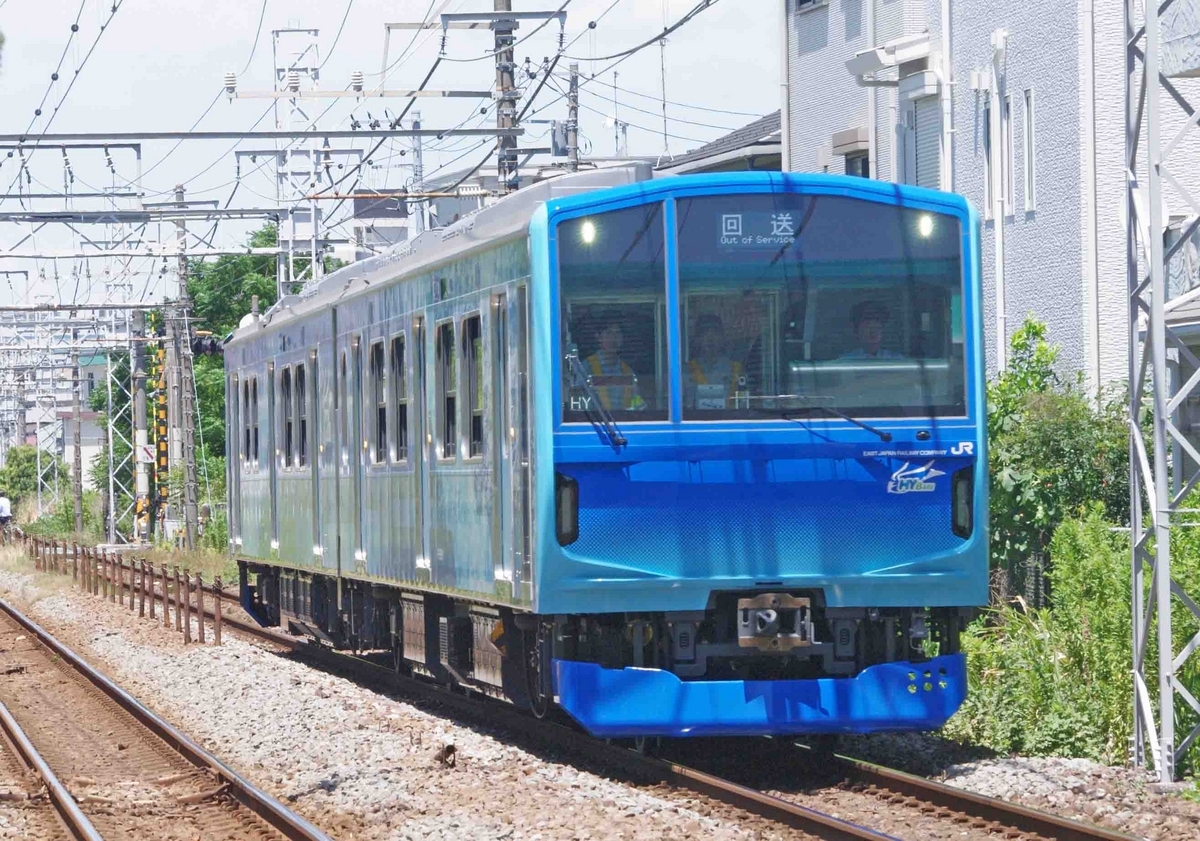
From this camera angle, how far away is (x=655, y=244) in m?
10.7

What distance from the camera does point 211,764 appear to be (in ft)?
39.2

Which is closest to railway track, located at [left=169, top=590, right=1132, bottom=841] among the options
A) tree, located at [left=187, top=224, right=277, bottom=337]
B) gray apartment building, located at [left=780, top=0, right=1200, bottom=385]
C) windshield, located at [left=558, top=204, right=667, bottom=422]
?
windshield, located at [left=558, top=204, right=667, bottom=422]

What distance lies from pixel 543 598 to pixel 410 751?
2111 millimetres

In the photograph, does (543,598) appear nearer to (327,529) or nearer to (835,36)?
(327,529)

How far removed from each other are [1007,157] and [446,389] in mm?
9538

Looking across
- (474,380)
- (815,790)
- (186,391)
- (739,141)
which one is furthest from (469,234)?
(186,391)

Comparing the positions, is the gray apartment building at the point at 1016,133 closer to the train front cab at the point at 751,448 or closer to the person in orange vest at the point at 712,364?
the train front cab at the point at 751,448

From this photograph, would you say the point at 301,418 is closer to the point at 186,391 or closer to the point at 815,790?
the point at 815,790

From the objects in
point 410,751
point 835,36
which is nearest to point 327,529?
point 410,751

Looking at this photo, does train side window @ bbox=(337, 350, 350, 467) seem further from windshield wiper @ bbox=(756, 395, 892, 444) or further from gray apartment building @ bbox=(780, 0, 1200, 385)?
gray apartment building @ bbox=(780, 0, 1200, 385)

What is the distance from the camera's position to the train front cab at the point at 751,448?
34.5 feet

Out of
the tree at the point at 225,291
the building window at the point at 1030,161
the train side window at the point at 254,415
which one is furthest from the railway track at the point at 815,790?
the tree at the point at 225,291

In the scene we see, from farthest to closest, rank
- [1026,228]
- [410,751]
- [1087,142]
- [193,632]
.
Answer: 1. [193,632]
2. [1026,228]
3. [1087,142]
4. [410,751]

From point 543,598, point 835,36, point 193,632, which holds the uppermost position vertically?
point 835,36
